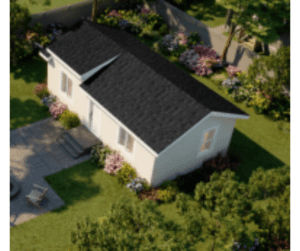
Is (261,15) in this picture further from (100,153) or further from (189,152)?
(100,153)

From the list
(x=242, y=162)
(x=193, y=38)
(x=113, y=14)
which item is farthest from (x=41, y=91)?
(x=242, y=162)

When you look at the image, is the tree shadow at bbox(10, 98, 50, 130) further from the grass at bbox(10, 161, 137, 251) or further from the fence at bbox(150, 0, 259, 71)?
the fence at bbox(150, 0, 259, 71)

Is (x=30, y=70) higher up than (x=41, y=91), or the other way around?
(x=41, y=91)

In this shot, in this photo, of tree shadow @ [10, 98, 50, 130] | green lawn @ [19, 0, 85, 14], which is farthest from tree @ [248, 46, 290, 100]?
green lawn @ [19, 0, 85, 14]

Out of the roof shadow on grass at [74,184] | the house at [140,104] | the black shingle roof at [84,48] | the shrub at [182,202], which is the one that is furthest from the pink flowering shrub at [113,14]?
the shrub at [182,202]

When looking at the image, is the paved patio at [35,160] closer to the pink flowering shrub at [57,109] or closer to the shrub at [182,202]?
the pink flowering shrub at [57,109]
